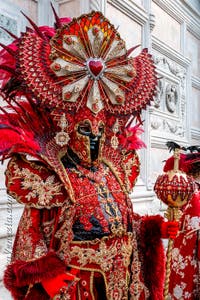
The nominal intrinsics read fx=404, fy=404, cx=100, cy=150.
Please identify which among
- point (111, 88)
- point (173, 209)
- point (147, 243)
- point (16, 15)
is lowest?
point (147, 243)

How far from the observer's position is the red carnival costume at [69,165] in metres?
1.59

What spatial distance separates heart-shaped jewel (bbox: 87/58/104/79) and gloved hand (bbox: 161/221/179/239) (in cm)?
74

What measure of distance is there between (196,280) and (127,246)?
1.03m

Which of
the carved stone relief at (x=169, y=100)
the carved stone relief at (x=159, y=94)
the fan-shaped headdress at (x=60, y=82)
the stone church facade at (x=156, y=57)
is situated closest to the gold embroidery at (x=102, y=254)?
the fan-shaped headdress at (x=60, y=82)

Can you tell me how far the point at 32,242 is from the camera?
5.22 ft

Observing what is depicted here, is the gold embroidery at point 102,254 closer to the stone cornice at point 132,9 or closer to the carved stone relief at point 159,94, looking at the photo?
the stone cornice at point 132,9

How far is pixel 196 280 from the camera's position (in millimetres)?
2562

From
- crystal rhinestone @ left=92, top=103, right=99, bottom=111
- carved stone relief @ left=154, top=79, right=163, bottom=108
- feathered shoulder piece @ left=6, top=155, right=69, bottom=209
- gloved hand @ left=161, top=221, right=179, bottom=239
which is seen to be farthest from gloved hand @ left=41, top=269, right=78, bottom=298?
carved stone relief @ left=154, top=79, right=163, bottom=108

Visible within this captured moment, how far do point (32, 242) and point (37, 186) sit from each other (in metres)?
0.22

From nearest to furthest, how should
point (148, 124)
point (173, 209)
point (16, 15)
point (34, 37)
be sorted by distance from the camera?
point (34, 37)
point (173, 209)
point (16, 15)
point (148, 124)

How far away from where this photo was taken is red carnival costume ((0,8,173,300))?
5.23 ft

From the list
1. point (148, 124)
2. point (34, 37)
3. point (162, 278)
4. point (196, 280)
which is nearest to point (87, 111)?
point (34, 37)

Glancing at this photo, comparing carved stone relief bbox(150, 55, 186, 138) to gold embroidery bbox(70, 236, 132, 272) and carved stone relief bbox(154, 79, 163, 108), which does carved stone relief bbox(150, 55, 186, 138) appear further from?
gold embroidery bbox(70, 236, 132, 272)

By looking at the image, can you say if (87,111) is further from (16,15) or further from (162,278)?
(16,15)
